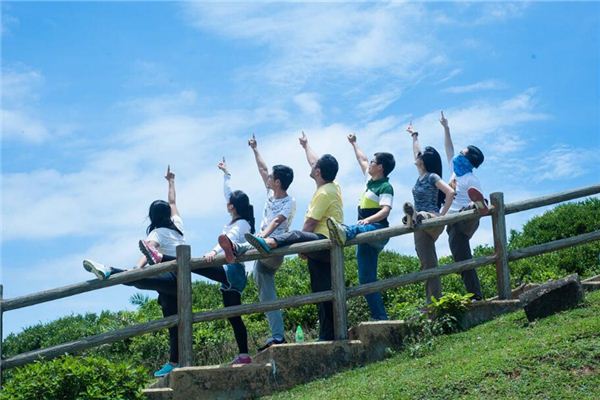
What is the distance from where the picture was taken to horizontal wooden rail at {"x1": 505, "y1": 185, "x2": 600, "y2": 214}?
39.9 ft

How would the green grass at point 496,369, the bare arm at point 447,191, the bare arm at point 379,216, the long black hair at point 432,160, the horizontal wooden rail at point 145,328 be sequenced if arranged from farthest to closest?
Result: the long black hair at point 432,160
the bare arm at point 447,191
the bare arm at point 379,216
the horizontal wooden rail at point 145,328
the green grass at point 496,369

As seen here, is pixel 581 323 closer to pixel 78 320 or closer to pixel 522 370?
pixel 522 370

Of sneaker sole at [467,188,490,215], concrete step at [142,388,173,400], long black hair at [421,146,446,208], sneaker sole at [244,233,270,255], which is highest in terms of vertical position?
long black hair at [421,146,446,208]

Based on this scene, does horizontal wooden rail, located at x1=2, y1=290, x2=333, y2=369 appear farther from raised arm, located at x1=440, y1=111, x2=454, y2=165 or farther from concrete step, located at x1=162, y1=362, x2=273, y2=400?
raised arm, located at x1=440, y1=111, x2=454, y2=165

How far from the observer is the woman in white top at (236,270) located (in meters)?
11.0

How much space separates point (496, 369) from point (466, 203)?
3.28 meters

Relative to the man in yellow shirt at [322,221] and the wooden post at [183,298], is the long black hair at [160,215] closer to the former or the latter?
the wooden post at [183,298]

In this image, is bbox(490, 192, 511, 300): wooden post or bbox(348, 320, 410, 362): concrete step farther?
bbox(490, 192, 511, 300): wooden post

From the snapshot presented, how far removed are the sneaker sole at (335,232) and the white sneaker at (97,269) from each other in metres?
2.53

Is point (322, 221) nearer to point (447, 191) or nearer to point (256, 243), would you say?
point (256, 243)

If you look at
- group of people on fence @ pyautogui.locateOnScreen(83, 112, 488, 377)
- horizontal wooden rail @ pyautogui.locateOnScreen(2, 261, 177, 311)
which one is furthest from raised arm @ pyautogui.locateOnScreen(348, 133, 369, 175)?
horizontal wooden rail @ pyautogui.locateOnScreen(2, 261, 177, 311)

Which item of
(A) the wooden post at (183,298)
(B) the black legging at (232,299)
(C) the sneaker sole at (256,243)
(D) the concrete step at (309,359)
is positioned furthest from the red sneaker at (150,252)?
(D) the concrete step at (309,359)

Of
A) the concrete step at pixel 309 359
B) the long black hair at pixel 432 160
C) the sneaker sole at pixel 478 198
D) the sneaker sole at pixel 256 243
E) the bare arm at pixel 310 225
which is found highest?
the long black hair at pixel 432 160

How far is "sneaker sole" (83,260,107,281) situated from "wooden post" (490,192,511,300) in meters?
4.77
